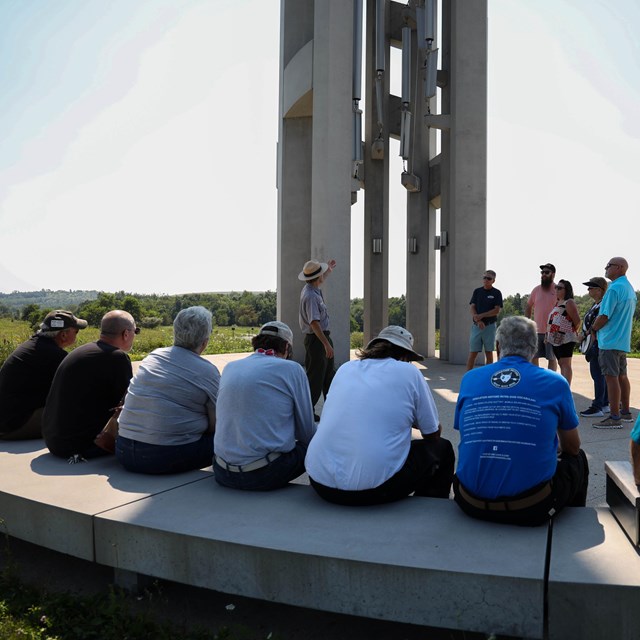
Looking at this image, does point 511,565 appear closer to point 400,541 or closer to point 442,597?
point 442,597

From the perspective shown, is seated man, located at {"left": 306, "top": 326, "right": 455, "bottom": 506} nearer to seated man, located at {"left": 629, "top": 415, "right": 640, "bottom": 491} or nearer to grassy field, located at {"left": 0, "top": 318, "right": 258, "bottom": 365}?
seated man, located at {"left": 629, "top": 415, "right": 640, "bottom": 491}

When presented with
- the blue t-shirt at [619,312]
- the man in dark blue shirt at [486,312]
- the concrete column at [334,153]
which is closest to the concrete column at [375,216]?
the concrete column at [334,153]

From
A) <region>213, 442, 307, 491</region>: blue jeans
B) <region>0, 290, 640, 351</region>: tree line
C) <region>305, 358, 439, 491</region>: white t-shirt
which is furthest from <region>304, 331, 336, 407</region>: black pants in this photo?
<region>0, 290, 640, 351</region>: tree line

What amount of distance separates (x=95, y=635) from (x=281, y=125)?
11.7 meters

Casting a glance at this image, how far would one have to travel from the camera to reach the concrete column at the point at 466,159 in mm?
12891

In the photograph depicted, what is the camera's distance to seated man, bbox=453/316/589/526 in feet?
9.15

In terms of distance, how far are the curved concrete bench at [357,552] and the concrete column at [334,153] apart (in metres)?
7.75

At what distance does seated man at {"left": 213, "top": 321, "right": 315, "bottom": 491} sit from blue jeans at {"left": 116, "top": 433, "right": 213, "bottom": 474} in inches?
14.4

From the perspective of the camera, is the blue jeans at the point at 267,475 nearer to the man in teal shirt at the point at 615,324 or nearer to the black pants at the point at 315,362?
the black pants at the point at 315,362

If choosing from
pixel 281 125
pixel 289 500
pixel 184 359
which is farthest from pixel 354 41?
pixel 289 500

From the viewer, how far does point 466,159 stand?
13.0 m

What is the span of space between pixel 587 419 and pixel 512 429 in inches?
188

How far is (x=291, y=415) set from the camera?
3.54m

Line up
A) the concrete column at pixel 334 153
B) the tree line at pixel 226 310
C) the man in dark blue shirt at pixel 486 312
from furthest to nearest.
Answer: the tree line at pixel 226 310
the concrete column at pixel 334 153
the man in dark blue shirt at pixel 486 312
